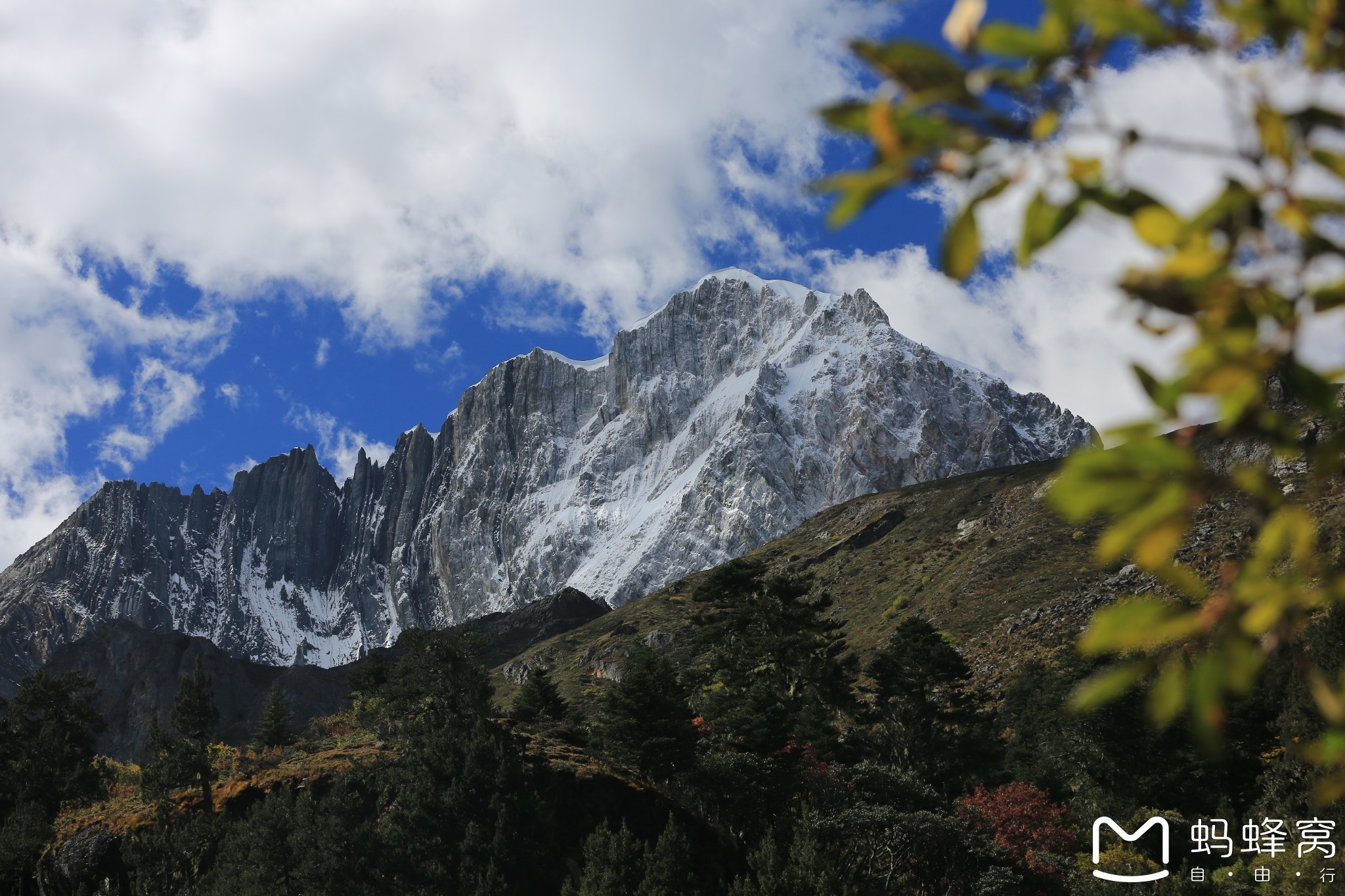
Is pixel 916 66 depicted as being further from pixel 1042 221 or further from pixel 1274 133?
pixel 1274 133

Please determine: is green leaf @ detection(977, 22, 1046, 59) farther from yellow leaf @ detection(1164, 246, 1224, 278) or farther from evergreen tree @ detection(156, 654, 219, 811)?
evergreen tree @ detection(156, 654, 219, 811)

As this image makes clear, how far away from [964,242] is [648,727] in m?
25.2

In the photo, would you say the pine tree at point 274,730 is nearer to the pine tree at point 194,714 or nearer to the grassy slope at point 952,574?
the pine tree at point 194,714

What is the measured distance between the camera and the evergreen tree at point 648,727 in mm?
24812

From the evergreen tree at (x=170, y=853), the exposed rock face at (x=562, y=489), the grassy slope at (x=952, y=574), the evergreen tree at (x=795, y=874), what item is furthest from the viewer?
the exposed rock face at (x=562, y=489)

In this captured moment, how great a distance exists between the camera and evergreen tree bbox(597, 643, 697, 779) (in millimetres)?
24812

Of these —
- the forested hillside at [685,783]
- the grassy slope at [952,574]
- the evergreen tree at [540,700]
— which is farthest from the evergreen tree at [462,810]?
the grassy slope at [952,574]

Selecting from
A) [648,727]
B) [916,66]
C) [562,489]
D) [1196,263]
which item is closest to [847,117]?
[916,66]

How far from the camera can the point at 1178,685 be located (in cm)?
133

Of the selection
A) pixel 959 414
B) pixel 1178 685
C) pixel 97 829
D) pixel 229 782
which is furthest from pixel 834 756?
pixel 959 414

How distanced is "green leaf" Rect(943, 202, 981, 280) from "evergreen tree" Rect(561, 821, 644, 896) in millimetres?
18047

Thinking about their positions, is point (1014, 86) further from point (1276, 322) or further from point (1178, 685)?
point (1178, 685)

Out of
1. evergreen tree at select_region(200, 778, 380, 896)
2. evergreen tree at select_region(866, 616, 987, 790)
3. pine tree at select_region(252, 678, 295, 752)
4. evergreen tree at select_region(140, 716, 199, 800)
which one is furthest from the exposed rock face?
evergreen tree at select_region(200, 778, 380, 896)

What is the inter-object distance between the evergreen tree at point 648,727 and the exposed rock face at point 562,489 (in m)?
95.4
